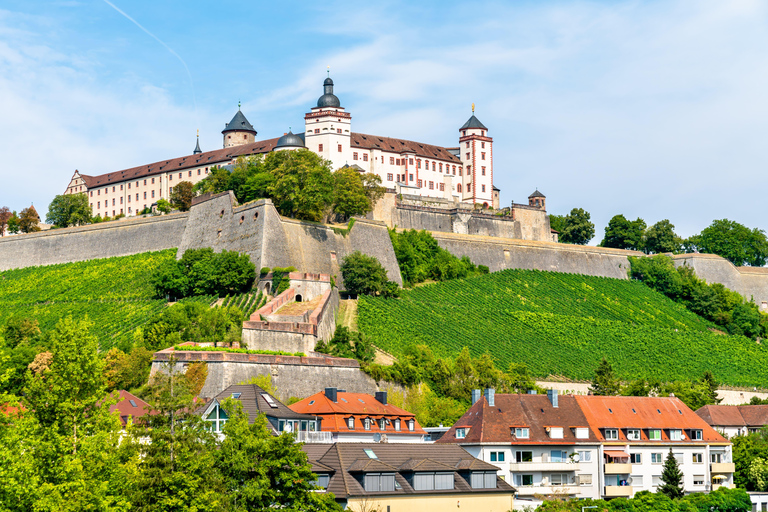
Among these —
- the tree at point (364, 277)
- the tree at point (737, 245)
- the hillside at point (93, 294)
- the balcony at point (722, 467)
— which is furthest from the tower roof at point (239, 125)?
the balcony at point (722, 467)

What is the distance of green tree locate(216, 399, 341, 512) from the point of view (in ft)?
94.6

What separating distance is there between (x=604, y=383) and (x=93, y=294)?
117 ft

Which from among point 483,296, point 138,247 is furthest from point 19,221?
point 483,296

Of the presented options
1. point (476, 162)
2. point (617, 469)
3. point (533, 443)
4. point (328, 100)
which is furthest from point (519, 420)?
point (476, 162)

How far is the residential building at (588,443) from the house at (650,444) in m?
0.04

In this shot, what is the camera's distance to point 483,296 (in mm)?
78312

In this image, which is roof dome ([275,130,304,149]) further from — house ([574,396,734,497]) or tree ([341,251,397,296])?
house ([574,396,734,497])

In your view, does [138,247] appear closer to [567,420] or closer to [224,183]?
[224,183]

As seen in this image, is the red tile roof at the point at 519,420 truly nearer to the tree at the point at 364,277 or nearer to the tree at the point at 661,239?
the tree at the point at 364,277

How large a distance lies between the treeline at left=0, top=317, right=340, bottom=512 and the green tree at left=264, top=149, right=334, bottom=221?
41.3 m

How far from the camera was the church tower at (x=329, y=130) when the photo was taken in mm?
90188

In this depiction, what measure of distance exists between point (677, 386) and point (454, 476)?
→ 3171 centimetres

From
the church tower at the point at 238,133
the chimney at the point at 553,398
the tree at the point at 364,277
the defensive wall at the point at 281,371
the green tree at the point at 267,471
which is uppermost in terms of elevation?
the church tower at the point at 238,133

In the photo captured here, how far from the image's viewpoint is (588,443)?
4369cm
